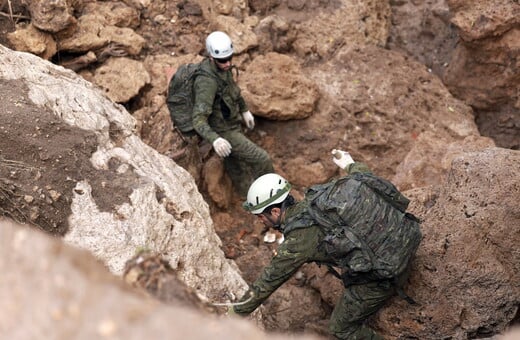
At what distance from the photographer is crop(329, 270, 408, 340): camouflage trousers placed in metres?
4.84

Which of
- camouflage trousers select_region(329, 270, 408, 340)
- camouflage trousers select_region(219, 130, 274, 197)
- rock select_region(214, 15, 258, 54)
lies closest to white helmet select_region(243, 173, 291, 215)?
camouflage trousers select_region(329, 270, 408, 340)

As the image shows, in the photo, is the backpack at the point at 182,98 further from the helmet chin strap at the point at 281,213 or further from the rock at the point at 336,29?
the rock at the point at 336,29

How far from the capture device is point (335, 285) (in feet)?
18.5

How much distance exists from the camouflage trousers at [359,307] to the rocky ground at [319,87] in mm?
490

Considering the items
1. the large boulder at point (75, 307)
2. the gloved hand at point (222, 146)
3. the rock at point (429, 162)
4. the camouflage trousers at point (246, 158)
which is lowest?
the camouflage trousers at point (246, 158)

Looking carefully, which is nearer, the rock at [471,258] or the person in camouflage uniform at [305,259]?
the person in camouflage uniform at [305,259]

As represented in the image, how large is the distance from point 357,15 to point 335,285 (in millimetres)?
4263

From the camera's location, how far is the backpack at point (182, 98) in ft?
21.6

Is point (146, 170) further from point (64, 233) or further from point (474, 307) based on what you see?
point (474, 307)

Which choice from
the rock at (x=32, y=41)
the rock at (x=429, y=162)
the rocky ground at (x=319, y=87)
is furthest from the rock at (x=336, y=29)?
the rock at (x=32, y=41)

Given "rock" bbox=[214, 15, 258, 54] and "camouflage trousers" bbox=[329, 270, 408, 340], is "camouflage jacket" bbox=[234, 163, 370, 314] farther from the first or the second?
"rock" bbox=[214, 15, 258, 54]

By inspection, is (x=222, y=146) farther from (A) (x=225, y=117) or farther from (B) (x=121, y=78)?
(B) (x=121, y=78)

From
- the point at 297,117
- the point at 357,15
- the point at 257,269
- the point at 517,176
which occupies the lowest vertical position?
the point at 257,269

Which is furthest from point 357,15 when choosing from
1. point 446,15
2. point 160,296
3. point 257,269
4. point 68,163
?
point 160,296
